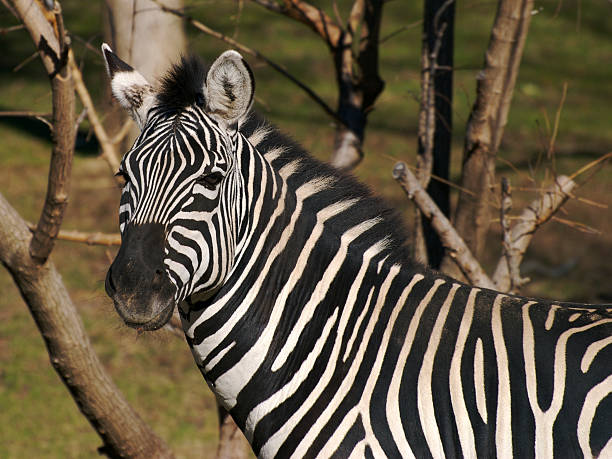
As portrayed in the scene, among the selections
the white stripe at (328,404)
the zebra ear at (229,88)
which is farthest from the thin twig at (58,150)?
the white stripe at (328,404)

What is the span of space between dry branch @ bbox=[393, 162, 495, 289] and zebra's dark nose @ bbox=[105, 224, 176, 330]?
1.61 m

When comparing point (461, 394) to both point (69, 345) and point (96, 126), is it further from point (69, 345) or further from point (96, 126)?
point (96, 126)

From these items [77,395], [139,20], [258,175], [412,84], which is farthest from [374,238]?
[412,84]

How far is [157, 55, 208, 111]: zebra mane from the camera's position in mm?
2971

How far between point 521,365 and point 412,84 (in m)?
13.9

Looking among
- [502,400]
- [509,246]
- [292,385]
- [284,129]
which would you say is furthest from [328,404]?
[284,129]

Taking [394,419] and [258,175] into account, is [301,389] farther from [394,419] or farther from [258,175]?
[258,175]

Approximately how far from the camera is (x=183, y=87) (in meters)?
2.98

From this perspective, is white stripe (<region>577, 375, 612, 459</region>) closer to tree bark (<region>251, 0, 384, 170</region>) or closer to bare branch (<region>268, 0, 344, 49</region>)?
tree bark (<region>251, 0, 384, 170</region>)

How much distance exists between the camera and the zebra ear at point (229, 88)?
2.83 metres

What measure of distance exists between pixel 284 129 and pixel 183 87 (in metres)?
4.55

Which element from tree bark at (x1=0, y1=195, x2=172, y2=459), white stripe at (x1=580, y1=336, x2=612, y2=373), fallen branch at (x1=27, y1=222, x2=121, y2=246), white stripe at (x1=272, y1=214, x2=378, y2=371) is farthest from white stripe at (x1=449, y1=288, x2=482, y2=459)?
fallen branch at (x1=27, y1=222, x2=121, y2=246)

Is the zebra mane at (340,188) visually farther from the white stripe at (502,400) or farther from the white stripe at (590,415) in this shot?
the white stripe at (590,415)

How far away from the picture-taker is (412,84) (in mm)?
16156
